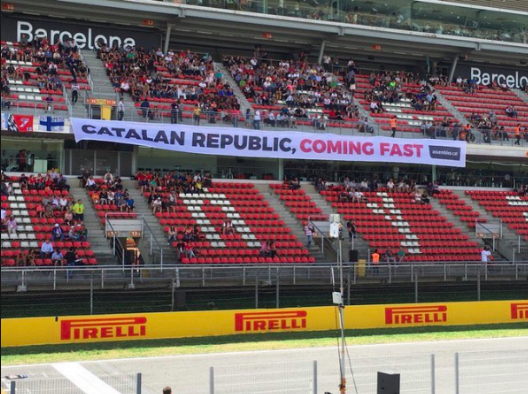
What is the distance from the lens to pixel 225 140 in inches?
1331

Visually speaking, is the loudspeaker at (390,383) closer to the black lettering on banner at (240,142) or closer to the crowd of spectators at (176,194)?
the crowd of spectators at (176,194)

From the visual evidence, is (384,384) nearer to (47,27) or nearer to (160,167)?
(160,167)

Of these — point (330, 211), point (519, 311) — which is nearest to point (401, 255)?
point (330, 211)

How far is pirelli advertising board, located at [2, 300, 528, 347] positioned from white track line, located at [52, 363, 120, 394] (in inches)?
117

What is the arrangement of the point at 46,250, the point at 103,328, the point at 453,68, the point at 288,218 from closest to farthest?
the point at 103,328 → the point at 46,250 → the point at 288,218 → the point at 453,68

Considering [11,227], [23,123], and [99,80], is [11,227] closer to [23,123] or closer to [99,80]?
[23,123]

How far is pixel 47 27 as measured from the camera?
37.0 m

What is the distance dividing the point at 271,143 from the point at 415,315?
10.9 metres

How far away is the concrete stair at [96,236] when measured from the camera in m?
27.2

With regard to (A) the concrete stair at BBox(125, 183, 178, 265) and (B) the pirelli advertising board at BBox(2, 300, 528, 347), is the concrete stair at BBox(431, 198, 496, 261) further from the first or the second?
(A) the concrete stair at BBox(125, 183, 178, 265)

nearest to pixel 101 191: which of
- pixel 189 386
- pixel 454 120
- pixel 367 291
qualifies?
pixel 367 291

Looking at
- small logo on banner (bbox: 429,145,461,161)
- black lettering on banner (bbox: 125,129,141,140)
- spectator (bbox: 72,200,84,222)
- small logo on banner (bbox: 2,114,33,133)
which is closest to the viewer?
spectator (bbox: 72,200,84,222)

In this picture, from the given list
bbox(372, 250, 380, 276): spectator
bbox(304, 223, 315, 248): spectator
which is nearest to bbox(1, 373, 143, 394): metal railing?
bbox(372, 250, 380, 276): spectator

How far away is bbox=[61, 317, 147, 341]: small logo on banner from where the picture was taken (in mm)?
22438
